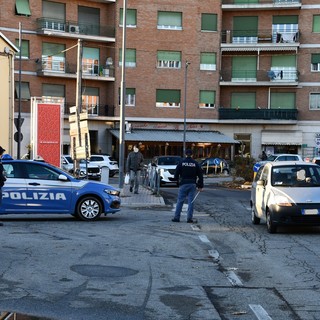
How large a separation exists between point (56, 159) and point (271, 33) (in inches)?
1280

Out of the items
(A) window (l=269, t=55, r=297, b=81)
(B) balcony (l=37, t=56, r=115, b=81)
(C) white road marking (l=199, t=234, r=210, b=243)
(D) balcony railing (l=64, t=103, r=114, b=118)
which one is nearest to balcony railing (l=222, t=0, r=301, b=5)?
(A) window (l=269, t=55, r=297, b=81)

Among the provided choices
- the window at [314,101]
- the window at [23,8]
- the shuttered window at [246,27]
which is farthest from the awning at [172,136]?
the window at [23,8]

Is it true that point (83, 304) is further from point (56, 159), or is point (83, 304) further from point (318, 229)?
point (56, 159)

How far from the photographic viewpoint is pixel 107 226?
14.7 m

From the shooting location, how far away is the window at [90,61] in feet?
169

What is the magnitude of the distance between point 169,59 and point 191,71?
215 cm

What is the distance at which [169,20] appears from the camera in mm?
52031

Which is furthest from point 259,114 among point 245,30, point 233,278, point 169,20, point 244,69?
point 233,278

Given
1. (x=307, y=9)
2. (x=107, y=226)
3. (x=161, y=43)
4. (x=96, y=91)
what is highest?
(x=307, y=9)

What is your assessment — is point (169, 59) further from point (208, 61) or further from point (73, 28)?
point (73, 28)

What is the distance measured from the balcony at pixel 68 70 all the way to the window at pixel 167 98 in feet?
13.8

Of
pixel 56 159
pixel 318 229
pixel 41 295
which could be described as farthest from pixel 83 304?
pixel 56 159

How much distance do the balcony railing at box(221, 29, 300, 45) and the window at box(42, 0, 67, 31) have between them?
13.9 m

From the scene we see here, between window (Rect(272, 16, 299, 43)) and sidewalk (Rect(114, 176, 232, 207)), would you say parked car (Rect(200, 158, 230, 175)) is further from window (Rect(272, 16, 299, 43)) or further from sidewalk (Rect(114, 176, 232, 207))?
window (Rect(272, 16, 299, 43))
